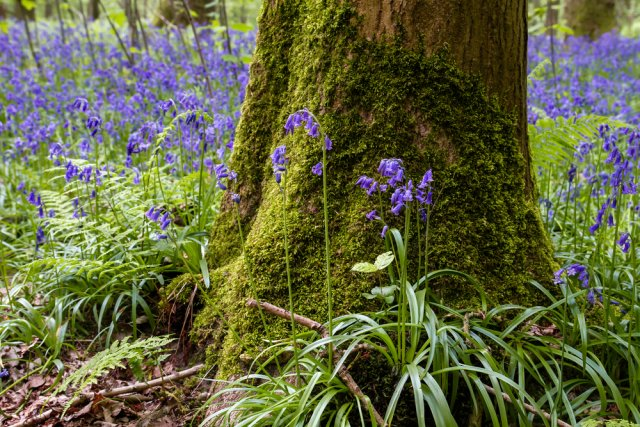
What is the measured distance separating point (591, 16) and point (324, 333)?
14186 millimetres

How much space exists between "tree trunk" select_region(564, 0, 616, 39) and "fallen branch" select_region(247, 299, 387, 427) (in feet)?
45.6

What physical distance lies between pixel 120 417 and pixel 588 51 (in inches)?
481

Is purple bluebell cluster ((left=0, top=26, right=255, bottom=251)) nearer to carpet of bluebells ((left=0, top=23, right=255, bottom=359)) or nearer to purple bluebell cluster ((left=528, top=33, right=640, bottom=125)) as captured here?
carpet of bluebells ((left=0, top=23, right=255, bottom=359))

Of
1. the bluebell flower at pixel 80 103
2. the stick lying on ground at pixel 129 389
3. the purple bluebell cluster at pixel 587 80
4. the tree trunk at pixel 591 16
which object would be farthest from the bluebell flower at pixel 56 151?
the tree trunk at pixel 591 16

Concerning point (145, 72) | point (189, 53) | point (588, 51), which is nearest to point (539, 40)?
point (588, 51)

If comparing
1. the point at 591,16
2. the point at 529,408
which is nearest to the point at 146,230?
the point at 529,408

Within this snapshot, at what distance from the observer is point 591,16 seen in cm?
1391

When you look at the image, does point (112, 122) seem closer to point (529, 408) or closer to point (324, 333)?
point (324, 333)

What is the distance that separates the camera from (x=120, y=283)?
134 inches

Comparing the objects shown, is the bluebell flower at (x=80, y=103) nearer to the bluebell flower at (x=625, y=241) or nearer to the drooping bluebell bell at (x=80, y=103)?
the drooping bluebell bell at (x=80, y=103)

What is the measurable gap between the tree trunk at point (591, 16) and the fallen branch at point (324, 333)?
1390cm

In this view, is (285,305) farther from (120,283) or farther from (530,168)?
(530,168)

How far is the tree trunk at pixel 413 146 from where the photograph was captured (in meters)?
2.71

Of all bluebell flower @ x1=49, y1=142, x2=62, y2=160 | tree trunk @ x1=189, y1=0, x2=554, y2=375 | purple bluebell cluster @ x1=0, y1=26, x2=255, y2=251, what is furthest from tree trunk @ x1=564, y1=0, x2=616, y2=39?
bluebell flower @ x1=49, y1=142, x2=62, y2=160
